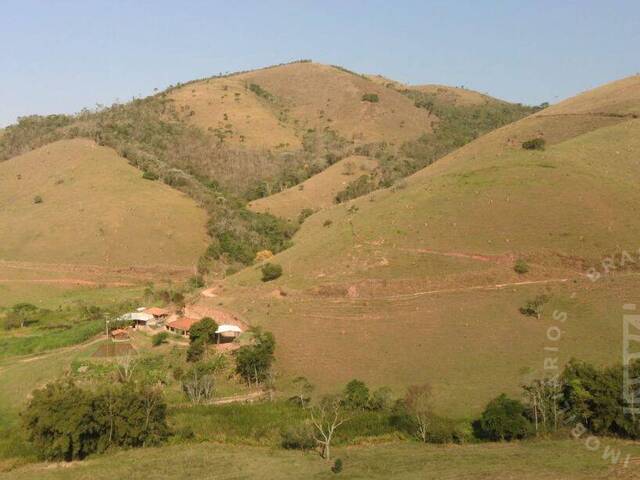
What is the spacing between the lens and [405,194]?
53.7 meters

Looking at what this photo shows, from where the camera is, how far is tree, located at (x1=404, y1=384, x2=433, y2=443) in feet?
85.2

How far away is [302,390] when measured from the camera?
32.0m

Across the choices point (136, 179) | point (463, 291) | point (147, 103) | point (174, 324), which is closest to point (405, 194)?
point (463, 291)

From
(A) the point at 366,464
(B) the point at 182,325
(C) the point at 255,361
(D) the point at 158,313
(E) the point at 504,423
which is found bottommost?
(A) the point at 366,464

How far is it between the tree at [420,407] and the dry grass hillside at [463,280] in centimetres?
97

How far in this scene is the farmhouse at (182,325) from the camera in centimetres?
4025

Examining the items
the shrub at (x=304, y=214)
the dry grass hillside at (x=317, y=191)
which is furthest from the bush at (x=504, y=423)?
the dry grass hillside at (x=317, y=191)

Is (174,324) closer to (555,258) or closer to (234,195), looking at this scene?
(555,258)

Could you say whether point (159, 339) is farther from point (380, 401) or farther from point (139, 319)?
point (380, 401)

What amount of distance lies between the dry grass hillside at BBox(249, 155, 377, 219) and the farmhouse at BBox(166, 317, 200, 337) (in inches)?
1531

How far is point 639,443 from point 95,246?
56.6 meters

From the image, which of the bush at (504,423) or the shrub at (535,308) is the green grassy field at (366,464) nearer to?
the bush at (504,423)

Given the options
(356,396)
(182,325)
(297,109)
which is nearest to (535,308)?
(356,396)

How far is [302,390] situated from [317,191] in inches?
2242
